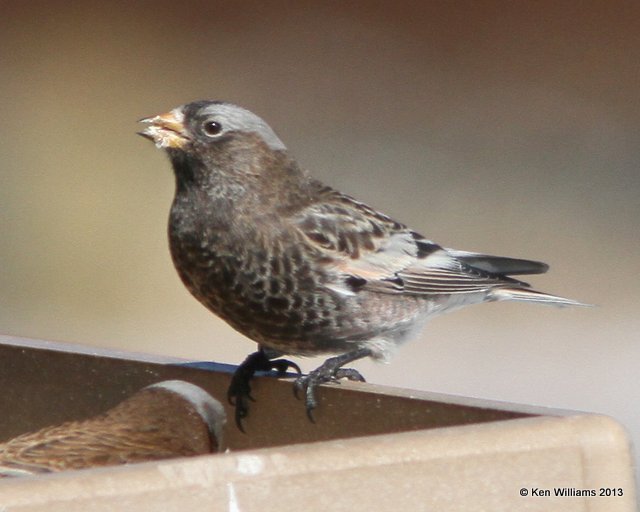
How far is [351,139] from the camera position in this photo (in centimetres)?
1145

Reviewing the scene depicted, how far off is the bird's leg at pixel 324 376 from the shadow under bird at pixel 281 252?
13mm

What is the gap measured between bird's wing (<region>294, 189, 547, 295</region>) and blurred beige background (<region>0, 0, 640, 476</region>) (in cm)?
359

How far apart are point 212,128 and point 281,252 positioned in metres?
0.49

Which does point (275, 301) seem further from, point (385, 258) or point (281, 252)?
point (385, 258)

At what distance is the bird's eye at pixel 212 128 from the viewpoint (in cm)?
477

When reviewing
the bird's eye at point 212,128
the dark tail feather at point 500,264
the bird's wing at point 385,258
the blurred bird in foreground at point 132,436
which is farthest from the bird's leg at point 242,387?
the dark tail feather at point 500,264

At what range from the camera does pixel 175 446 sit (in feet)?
11.5

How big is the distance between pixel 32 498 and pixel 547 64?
32.4 ft

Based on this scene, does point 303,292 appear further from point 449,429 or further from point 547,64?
point 547,64

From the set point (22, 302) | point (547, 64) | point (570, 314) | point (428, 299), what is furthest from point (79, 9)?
point (428, 299)

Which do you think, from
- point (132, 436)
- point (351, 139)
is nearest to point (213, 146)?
point (132, 436)

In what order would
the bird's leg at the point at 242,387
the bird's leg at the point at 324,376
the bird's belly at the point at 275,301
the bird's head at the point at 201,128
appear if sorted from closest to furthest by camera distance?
the bird's leg at the point at 324,376 → the bird's leg at the point at 242,387 → the bird's belly at the point at 275,301 → the bird's head at the point at 201,128

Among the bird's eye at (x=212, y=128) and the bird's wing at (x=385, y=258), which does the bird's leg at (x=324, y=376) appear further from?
the bird's eye at (x=212, y=128)

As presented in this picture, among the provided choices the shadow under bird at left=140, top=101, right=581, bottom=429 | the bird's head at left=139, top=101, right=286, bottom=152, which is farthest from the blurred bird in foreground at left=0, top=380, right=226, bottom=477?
the bird's head at left=139, top=101, right=286, bottom=152
